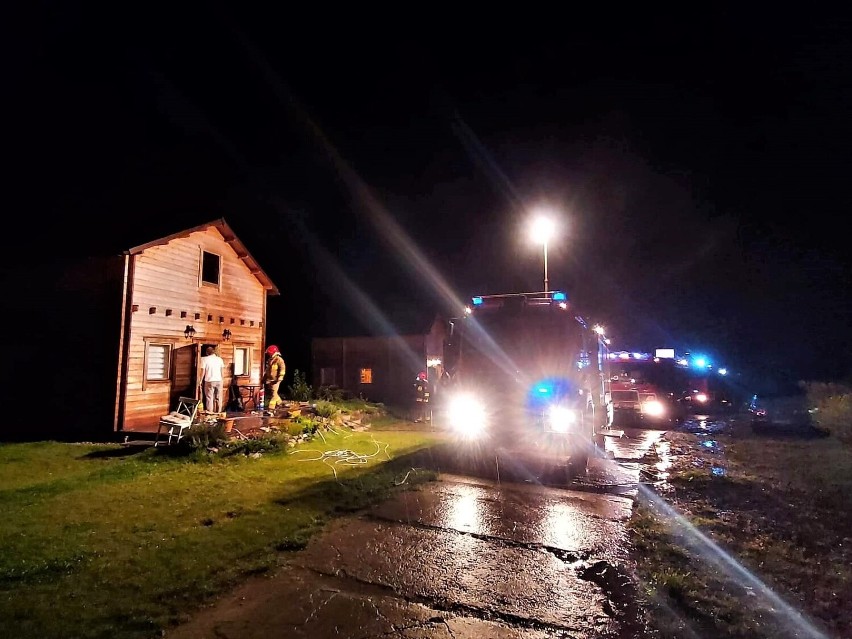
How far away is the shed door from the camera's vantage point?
44.7 feet

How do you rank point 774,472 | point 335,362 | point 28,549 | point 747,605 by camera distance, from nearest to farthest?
point 747,605, point 28,549, point 774,472, point 335,362

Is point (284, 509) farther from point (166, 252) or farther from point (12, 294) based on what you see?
point (12, 294)

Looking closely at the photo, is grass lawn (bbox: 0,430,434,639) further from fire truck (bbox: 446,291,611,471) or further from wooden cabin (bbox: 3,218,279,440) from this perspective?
fire truck (bbox: 446,291,611,471)

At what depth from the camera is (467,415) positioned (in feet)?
32.9

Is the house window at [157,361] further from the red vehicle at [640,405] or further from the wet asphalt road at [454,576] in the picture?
the red vehicle at [640,405]

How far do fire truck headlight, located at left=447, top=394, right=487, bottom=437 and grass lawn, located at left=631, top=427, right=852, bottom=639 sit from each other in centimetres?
326

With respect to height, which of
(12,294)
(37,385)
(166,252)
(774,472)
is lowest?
(774,472)

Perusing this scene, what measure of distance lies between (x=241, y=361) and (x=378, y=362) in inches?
419

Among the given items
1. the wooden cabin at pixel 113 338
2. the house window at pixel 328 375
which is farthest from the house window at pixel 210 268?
the house window at pixel 328 375

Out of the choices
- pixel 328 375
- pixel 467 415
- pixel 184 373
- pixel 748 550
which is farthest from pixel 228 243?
pixel 748 550

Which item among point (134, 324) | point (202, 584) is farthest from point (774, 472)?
point (134, 324)

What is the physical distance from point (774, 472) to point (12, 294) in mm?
20109

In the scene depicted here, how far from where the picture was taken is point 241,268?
16859 mm

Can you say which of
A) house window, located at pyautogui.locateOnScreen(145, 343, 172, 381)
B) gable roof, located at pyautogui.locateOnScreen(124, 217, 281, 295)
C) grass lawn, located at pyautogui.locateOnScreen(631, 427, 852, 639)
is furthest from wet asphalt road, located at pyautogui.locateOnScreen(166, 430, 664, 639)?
gable roof, located at pyautogui.locateOnScreen(124, 217, 281, 295)
